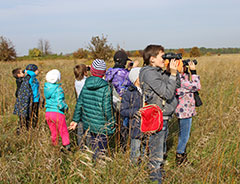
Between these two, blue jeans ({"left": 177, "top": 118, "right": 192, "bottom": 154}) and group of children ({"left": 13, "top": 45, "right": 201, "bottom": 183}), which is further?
blue jeans ({"left": 177, "top": 118, "right": 192, "bottom": 154})

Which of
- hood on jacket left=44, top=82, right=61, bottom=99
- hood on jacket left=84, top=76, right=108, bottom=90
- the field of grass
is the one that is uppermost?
hood on jacket left=84, top=76, right=108, bottom=90

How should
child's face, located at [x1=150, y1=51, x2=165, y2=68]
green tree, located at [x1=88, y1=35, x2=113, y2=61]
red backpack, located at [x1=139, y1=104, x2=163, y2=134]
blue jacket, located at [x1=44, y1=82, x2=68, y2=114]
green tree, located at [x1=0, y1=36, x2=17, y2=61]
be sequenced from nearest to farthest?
red backpack, located at [x1=139, y1=104, x2=163, y2=134] < child's face, located at [x1=150, y1=51, x2=165, y2=68] < blue jacket, located at [x1=44, y1=82, x2=68, y2=114] < green tree, located at [x1=88, y1=35, x2=113, y2=61] < green tree, located at [x1=0, y1=36, x2=17, y2=61]

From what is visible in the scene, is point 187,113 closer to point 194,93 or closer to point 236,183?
point 194,93

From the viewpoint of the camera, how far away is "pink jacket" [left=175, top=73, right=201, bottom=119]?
2689mm

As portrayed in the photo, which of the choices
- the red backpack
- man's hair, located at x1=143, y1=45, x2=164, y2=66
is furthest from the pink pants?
man's hair, located at x1=143, y1=45, x2=164, y2=66

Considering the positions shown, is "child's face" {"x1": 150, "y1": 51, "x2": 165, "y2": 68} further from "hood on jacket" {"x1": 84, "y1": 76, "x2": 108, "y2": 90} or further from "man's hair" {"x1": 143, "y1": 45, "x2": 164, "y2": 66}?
"hood on jacket" {"x1": 84, "y1": 76, "x2": 108, "y2": 90}

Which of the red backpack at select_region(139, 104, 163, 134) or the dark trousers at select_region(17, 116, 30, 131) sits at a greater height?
the red backpack at select_region(139, 104, 163, 134)

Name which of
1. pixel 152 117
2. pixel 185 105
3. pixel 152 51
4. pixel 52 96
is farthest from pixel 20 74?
pixel 185 105

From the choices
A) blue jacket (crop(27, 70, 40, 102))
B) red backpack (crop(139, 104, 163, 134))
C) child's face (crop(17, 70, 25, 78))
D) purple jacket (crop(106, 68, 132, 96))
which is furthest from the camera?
child's face (crop(17, 70, 25, 78))

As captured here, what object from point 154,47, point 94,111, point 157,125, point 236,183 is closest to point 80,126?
point 94,111

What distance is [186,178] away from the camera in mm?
1905

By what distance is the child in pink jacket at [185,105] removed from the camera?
106 inches

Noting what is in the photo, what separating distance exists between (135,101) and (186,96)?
2.68 ft

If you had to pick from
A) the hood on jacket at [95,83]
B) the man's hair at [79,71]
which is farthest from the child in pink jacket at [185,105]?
the man's hair at [79,71]
